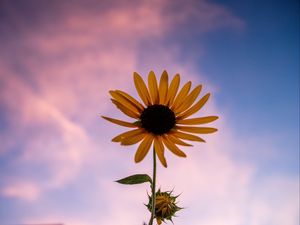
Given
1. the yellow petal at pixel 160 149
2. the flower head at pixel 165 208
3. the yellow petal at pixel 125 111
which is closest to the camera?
the yellow petal at pixel 160 149

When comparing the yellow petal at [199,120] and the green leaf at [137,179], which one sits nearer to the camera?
the green leaf at [137,179]

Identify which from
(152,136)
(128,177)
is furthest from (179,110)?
(128,177)

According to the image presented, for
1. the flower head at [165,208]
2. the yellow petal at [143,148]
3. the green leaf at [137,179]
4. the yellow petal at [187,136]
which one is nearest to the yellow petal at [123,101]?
the yellow petal at [143,148]

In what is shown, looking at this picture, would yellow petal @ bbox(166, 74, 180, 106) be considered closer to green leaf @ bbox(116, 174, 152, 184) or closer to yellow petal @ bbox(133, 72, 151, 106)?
yellow petal @ bbox(133, 72, 151, 106)

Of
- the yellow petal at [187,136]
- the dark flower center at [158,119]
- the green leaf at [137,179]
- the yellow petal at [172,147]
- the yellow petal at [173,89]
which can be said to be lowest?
the green leaf at [137,179]

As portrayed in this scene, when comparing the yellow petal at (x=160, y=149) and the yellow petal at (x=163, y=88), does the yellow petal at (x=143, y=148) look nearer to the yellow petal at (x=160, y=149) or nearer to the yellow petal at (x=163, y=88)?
the yellow petal at (x=160, y=149)

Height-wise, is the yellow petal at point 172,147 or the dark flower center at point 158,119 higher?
the dark flower center at point 158,119

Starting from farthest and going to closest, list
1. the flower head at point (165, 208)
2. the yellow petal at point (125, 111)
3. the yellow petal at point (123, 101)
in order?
the flower head at point (165, 208) → the yellow petal at point (123, 101) → the yellow petal at point (125, 111)
